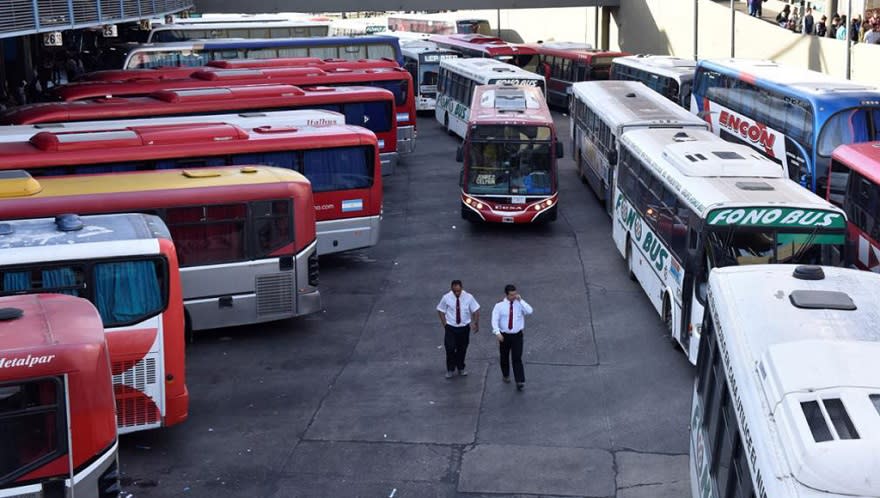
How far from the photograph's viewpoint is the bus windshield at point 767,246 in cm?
1387

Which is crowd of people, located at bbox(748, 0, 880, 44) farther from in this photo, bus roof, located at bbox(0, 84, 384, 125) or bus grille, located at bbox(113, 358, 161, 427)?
bus grille, located at bbox(113, 358, 161, 427)

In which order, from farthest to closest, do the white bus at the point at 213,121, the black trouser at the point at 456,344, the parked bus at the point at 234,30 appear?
the parked bus at the point at 234,30 < the white bus at the point at 213,121 < the black trouser at the point at 456,344

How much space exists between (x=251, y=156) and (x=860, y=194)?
10043 mm

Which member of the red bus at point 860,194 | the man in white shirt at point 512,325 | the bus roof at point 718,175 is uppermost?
the bus roof at point 718,175

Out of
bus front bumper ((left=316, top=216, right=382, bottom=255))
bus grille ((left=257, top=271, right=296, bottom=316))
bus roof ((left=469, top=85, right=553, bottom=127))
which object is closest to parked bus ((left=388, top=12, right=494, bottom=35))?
bus roof ((left=469, top=85, right=553, bottom=127))

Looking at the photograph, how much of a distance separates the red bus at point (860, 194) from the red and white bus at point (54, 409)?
1069 centimetres

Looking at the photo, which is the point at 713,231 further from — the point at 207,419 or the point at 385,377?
the point at 207,419

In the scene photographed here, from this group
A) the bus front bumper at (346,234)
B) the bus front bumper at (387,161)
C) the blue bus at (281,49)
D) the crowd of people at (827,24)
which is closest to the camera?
the bus front bumper at (346,234)

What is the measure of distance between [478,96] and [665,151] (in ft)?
33.9

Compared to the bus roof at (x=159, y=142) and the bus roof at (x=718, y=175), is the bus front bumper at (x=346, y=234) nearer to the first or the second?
the bus roof at (x=159, y=142)

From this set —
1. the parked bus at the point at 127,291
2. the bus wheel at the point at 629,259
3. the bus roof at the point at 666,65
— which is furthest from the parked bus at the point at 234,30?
the parked bus at the point at 127,291

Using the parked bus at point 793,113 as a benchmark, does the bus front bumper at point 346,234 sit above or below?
below

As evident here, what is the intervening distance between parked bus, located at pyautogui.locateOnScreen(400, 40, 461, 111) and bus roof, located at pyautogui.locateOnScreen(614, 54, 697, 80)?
8.10m

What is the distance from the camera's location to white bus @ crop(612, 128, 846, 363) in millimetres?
13961
